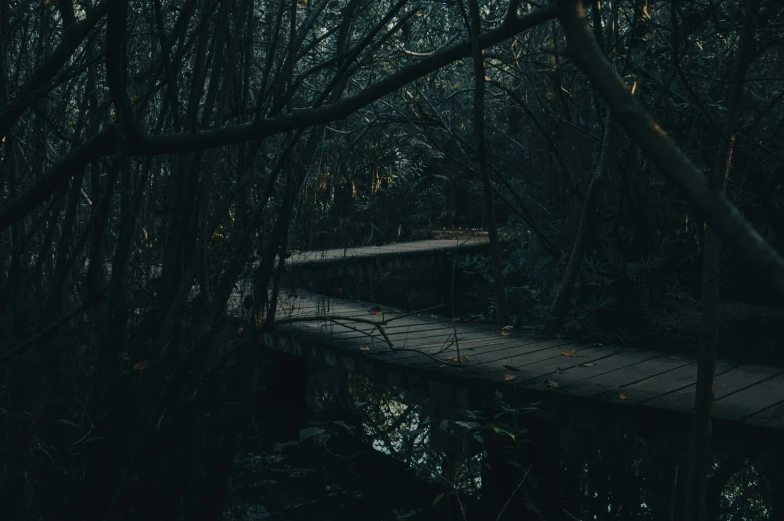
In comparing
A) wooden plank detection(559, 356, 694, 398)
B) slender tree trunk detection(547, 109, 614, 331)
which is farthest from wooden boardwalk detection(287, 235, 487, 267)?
wooden plank detection(559, 356, 694, 398)

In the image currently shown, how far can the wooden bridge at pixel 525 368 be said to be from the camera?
3518 mm

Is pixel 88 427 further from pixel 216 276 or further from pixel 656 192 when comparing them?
pixel 656 192

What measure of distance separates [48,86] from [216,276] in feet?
5.33

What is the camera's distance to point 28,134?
3600 mm

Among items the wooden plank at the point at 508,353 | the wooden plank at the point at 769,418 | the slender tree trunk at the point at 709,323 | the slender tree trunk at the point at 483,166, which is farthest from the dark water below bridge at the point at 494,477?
the slender tree trunk at the point at 709,323

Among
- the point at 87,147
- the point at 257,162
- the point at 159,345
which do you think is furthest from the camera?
the point at 257,162

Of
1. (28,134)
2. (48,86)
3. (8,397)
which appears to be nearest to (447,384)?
(8,397)

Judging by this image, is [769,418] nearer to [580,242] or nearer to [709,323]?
[709,323]

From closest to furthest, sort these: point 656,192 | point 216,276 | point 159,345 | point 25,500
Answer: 1. point 159,345
2. point 25,500
3. point 216,276
4. point 656,192

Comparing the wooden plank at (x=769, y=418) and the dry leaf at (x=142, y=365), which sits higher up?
the dry leaf at (x=142, y=365)

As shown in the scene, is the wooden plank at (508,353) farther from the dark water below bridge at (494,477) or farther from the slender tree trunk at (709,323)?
the slender tree trunk at (709,323)

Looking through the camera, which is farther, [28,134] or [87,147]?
[28,134]

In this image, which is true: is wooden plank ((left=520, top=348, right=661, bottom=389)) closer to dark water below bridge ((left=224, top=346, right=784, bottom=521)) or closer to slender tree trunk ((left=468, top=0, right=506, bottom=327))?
dark water below bridge ((left=224, top=346, right=784, bottom=521))

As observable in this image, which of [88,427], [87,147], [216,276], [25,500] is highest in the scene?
[87,147]
